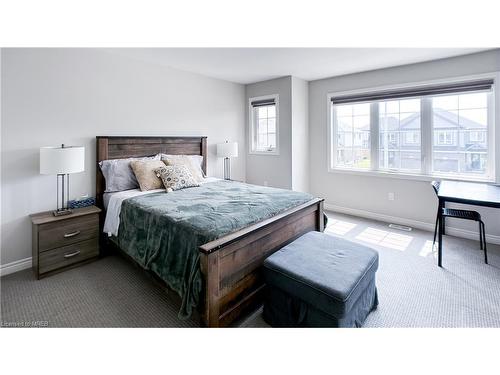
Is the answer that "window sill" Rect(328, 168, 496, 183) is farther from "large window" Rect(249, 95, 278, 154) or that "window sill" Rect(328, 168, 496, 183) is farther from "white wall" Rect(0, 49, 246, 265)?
"white wall" Rect(0, 49, 246, 265)

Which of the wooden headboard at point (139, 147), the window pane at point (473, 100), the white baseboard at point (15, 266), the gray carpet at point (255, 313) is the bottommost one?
the gray carpet at point (255, 313)

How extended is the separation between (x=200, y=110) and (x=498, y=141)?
13.6 feet

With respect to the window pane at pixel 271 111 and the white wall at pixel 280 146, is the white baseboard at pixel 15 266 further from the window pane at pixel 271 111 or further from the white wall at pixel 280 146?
the window pane at pixel 271 111

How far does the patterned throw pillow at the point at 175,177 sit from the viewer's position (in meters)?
3.18

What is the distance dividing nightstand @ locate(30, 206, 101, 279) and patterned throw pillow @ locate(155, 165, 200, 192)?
801 millimetres

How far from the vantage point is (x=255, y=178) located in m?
5.25

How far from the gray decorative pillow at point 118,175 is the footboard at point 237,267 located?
1.99 meters

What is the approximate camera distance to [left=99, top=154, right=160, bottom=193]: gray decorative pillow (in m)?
3.15

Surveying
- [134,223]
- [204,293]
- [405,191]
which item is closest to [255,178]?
[405,191]

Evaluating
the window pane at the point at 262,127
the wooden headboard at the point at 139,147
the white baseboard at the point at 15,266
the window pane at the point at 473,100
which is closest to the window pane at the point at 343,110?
the window pane at the point at 262,127

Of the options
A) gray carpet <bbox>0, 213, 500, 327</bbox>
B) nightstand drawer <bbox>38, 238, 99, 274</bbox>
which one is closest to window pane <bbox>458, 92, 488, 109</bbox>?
gray carpet <bbox>0, 213, 500, 327</bbox>

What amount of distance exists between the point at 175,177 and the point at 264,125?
252 centimetres

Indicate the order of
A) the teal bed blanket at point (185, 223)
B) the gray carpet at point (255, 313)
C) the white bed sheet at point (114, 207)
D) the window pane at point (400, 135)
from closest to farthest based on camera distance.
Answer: the teal bed blanket at point (185, 223) → the gray carpet at point (255, 313) → the white bed sheet at point (114, 207) → the window pane at point (400, 135)
